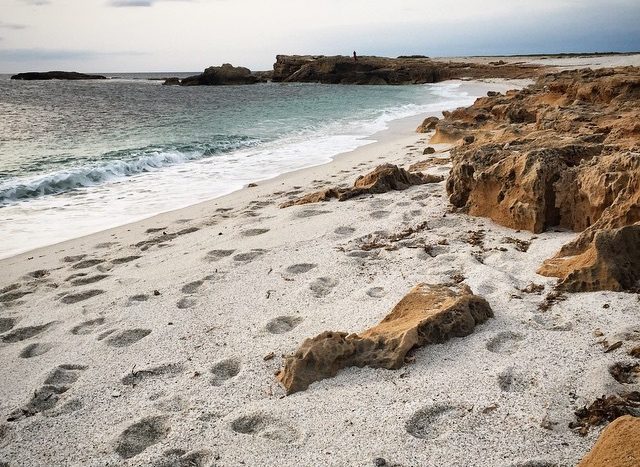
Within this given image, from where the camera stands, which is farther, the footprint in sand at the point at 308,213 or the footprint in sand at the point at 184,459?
the footprint in sand at the point at 308,213

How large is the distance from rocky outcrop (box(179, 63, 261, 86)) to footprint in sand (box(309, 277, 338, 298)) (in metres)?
62.8

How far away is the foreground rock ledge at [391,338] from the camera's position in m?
2.55

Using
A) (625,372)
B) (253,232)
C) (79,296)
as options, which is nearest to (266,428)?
(625,372)

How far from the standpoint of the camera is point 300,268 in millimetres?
4031

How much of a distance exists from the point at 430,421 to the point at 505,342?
78 cm

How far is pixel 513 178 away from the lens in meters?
4.41

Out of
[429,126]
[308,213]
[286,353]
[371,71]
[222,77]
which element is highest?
[222,77]

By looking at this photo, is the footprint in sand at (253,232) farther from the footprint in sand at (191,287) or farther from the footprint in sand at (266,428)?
the footprint in sand at (266,428)

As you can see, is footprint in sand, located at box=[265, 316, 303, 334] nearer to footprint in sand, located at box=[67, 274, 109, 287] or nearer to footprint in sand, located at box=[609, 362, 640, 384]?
footprint in sand, located at box=[609, 362, 640, 384]

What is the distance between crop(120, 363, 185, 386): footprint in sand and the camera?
2.73m

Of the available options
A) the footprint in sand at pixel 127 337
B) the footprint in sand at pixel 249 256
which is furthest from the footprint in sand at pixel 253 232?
the footprint in sand at pixel 127 337

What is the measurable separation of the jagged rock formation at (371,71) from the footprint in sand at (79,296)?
4615 centimetres

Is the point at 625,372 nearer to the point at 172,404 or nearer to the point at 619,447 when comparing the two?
the point at 619,447

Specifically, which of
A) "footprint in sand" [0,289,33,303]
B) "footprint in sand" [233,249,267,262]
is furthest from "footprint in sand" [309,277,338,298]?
"footprint in sand" [0,289,33,303]
